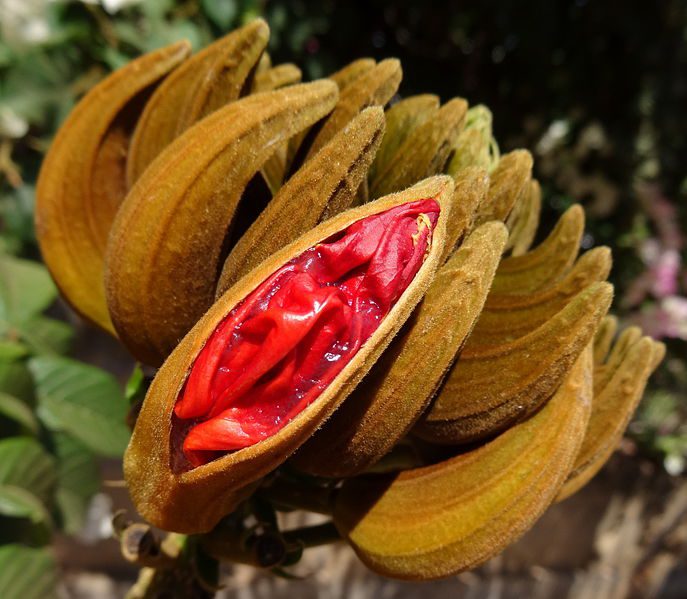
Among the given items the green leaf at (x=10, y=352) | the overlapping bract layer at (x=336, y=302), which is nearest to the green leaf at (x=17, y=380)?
the green leaf at (x=10, y=352)

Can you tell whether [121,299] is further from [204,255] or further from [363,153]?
[363,153]

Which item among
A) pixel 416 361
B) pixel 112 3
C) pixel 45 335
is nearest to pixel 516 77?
pixel 112 3

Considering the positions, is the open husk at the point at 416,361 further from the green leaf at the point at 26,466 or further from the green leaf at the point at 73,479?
the green leaf at the point at 73,479

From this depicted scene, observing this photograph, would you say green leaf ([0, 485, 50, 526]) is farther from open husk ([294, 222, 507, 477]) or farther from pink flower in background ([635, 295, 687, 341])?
pink flower in background ([635, 295, 687, 341])

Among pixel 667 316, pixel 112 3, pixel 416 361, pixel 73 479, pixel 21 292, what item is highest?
pixel 112 3

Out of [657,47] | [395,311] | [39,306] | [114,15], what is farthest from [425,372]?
[657,47]

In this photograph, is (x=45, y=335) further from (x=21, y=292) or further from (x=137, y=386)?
(x=137, y=386)
